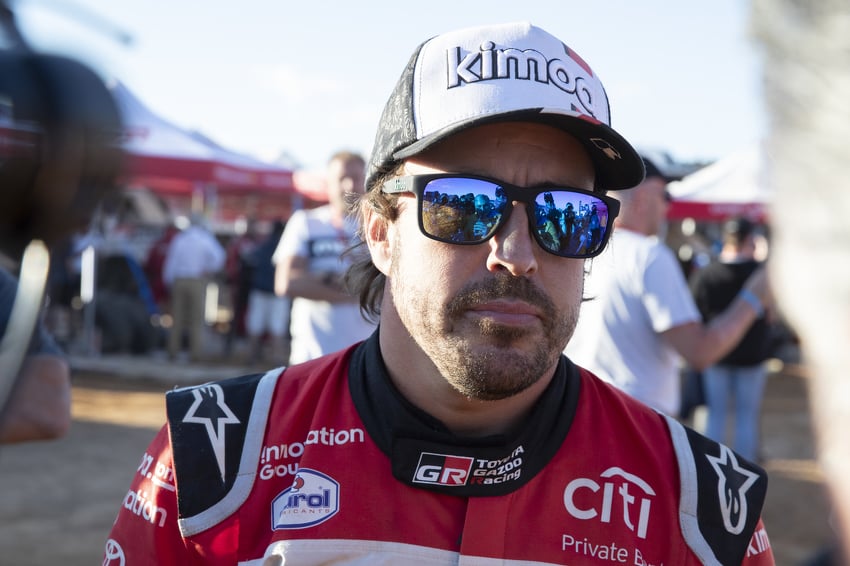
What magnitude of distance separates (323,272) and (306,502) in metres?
3.11

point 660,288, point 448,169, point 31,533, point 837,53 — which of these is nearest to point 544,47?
point 448,169

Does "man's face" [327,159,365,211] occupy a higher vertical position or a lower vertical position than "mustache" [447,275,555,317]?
higher

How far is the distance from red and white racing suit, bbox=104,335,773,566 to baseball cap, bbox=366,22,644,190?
512 mm

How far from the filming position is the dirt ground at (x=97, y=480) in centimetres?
535

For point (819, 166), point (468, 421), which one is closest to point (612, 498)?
point (468, 421)

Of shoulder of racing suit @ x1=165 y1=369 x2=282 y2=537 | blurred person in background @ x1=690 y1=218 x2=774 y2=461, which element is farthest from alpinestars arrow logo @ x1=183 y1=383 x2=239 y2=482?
blurred person in background @ x1=690 y1=218 x2=774 y2=461

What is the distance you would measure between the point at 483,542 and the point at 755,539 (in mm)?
572

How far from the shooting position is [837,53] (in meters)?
0.56

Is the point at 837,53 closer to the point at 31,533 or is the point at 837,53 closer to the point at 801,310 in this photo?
the point at 801,310

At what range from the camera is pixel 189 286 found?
41.1 feet

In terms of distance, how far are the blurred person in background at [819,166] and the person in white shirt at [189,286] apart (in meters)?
12.4

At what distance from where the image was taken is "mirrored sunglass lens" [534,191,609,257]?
1894 mm

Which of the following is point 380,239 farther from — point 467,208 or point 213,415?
point 213,415

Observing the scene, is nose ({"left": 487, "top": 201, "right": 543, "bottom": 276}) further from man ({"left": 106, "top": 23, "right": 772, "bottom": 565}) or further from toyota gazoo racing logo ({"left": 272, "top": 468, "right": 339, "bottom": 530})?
toyota gazoo racing logo ({"left": 272, "top": 468, "right": 339, "bottom": 530})
